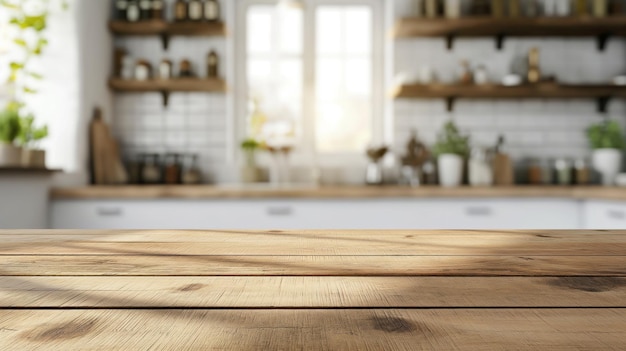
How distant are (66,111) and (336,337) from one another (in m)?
3.40

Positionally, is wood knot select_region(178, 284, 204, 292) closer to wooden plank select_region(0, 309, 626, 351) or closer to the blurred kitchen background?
wooden plank select_region(0, 309, 626, 351)

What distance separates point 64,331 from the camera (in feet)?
1.72

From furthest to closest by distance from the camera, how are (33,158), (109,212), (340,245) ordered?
(109,212) < (33,158) < (340,245)

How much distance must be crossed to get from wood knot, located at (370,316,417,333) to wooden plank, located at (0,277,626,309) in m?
0.05

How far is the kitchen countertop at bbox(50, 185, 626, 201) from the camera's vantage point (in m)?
3.24

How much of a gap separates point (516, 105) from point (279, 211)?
1.95 metres

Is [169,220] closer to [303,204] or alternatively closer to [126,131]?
[303,204]

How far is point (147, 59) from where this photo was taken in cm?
416

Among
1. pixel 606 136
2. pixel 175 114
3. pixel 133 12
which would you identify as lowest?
pixel 606 136

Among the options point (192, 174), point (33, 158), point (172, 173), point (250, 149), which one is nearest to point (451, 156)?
point (250, 149)

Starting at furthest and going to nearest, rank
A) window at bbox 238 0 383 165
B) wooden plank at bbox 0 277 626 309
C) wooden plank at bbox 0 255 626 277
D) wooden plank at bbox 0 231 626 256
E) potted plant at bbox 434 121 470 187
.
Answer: window at bbox 238 0 383 165
potted plant at bbox 434 121 470 187
wooden plank at bbox 0 231 626 256
wooden plank at bbox 0 255 626 277
wooden plank at bbox 0 277 626 309

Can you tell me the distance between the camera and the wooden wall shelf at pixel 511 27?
380cm

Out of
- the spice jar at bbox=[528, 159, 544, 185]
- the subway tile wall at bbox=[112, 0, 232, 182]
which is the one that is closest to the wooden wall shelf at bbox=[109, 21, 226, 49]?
the subway tile wall at bbox=[112, 0, 232, 182]

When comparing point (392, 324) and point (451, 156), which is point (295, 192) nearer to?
point (451, 156)
